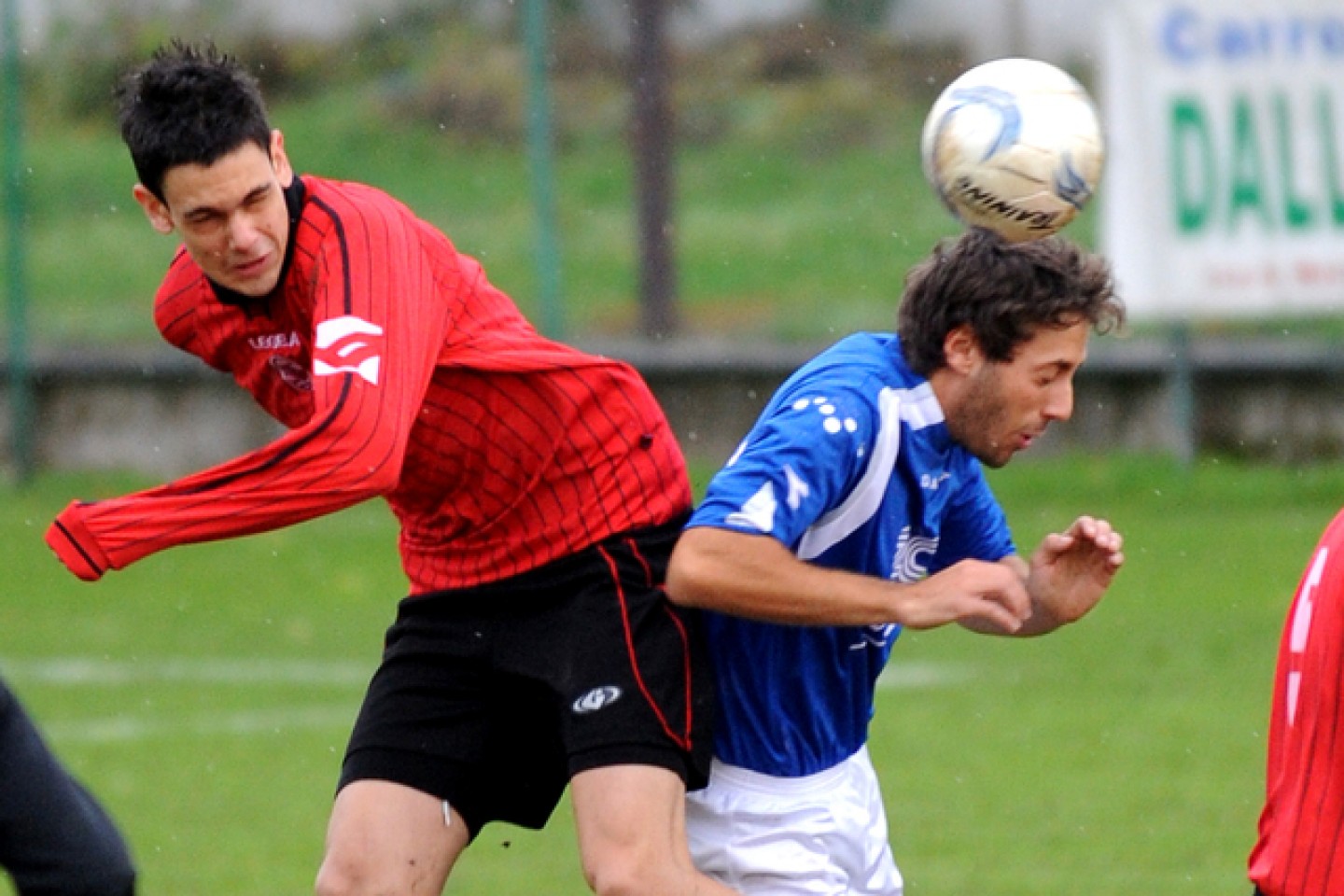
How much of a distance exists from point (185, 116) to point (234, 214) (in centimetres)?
21

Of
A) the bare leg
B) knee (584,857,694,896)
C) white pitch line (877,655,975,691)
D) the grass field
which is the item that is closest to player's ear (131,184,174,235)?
the bare leg

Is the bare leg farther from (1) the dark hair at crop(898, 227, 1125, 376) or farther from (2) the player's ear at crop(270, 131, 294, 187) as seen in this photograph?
(2) the player's ear at crop(270, 131, 294, 187)

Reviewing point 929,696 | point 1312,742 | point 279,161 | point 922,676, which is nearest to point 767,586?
point 1312,742

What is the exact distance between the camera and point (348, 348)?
4.59 metres

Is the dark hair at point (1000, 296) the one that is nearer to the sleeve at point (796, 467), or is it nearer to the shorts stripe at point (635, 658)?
the sleeve at point (796, 467)

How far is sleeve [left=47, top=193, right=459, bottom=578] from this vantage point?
14.6 feet

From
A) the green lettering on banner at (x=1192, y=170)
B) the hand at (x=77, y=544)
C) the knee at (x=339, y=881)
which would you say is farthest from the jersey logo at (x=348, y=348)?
the green lettering on banner at (x=1192, y=170)

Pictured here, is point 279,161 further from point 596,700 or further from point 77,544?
point 596,700

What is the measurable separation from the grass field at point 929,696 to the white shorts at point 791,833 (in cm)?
236

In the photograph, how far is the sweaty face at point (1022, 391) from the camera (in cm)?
463

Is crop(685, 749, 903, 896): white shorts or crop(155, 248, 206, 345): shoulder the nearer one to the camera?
crop(685, 749, 903, 896): white shorts

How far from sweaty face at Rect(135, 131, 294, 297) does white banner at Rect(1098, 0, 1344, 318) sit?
30.4 ft

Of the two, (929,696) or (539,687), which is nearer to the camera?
(539,687)

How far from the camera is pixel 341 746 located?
955cm
